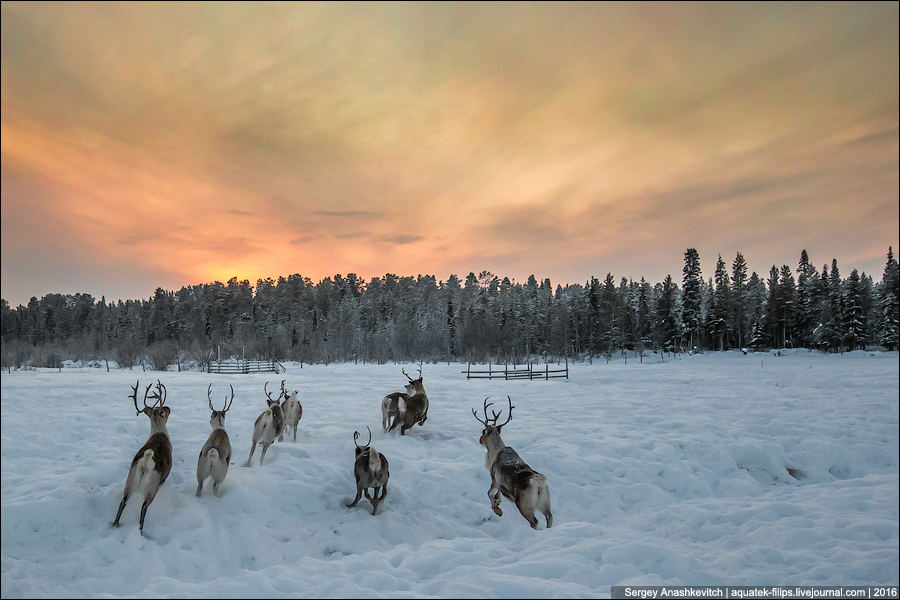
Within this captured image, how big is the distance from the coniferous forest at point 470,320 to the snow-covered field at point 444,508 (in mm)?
31140

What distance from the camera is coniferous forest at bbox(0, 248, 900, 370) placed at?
48.6 metres

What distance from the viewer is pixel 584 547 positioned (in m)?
5.84

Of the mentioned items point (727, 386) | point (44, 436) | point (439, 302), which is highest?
point (439, 302)

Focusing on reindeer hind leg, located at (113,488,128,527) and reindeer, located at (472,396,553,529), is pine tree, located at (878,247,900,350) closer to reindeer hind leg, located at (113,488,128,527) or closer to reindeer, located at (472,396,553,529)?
reindeer, located at (472,396,553,529)

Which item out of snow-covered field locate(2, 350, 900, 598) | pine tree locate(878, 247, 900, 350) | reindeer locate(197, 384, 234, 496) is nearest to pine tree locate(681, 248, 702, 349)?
pine tree locate(878, 247, 900, 350)

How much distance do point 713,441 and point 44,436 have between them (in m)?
17.5

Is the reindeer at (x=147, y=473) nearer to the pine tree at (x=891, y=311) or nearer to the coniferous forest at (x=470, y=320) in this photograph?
the coniferous forest at (x=470, y=320)

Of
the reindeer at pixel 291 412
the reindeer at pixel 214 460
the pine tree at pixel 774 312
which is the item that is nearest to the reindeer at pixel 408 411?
the reindeer at pixel 291 412

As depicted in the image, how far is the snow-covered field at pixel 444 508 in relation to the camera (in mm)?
5219

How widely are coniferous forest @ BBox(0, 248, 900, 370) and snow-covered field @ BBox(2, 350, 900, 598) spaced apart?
31.1m

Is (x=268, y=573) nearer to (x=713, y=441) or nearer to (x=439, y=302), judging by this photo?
(x=713, y=441)

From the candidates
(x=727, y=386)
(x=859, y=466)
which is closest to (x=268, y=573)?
(x=859, y=466)

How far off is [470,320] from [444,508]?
2614 inches

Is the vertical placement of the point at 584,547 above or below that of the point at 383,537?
above
